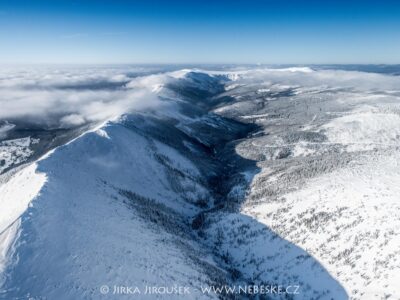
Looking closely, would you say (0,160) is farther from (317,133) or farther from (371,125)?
(371,125)

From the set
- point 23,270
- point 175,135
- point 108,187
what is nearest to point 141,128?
point 175,135

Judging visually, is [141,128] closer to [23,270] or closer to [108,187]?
[108,187]

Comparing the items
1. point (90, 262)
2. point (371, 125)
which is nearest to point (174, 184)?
point (90, 262)

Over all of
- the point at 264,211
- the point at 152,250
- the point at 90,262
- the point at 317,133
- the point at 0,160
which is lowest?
the point at 0,160

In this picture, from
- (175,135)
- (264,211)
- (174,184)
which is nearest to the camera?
(264,211)

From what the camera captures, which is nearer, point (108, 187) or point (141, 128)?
point (108, 187)

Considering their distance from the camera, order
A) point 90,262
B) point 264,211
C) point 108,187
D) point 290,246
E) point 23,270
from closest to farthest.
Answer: point 23,270
point 90,262
point 290,246
point 264,211
point 108,187

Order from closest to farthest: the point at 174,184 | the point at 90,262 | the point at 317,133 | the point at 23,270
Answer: the point at 23,270, the point at 90,262, the point at 174,184, the point at 317,133

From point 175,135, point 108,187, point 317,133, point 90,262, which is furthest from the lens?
point 317,133

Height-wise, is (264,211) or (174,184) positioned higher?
(264,211)
